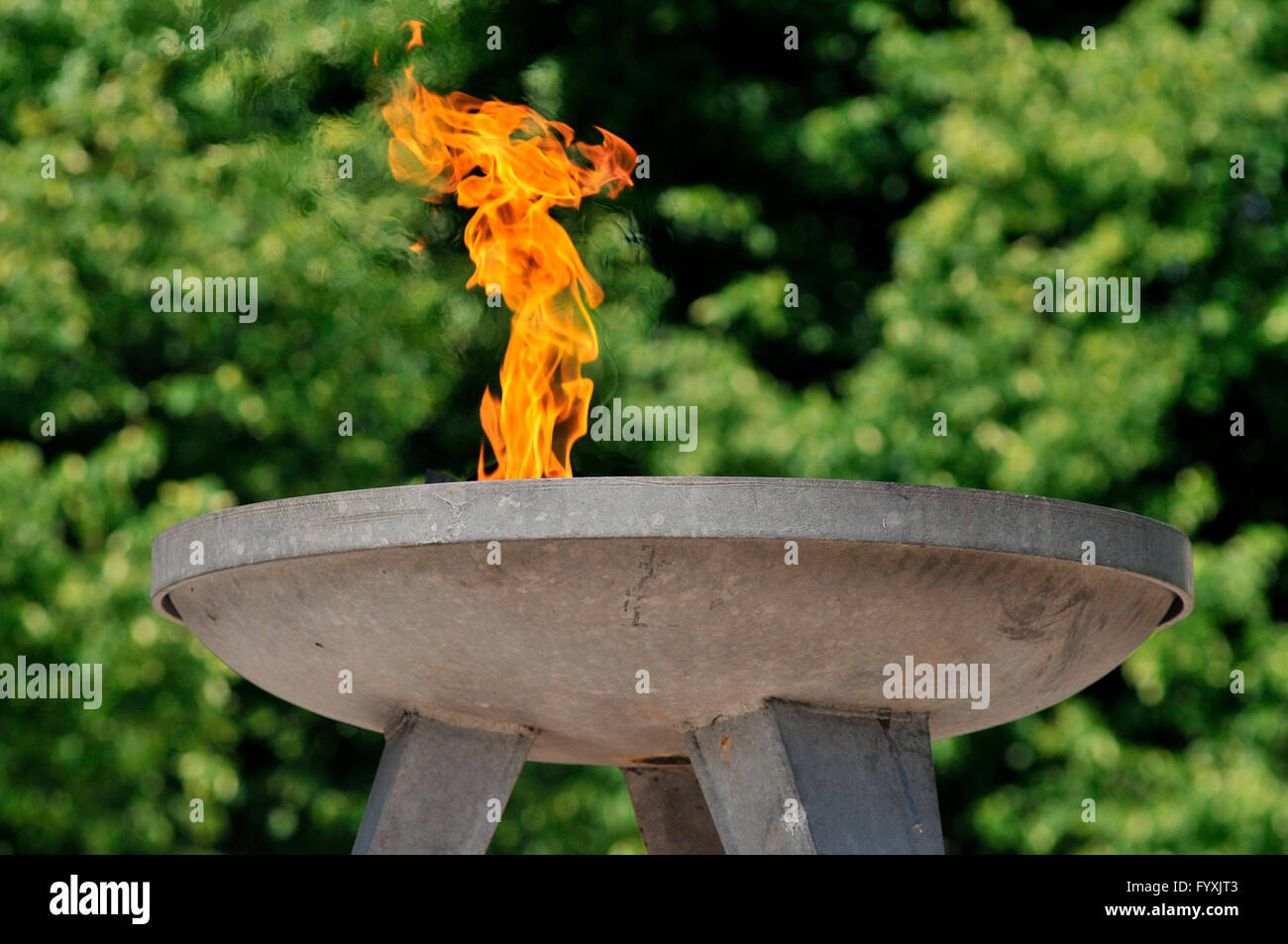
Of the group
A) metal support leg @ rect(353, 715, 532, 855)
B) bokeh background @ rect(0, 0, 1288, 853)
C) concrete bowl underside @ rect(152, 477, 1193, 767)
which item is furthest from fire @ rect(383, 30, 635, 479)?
bokeh background @ rect(0, 0, 1288, 853)

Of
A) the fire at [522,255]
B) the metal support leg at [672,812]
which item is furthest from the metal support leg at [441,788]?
the metal support leg at [672,812]

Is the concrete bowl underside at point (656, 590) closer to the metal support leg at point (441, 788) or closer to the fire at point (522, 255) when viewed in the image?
the metal support leg at point (441, 788)

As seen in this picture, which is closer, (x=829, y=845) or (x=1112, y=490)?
(x=829, y=845)

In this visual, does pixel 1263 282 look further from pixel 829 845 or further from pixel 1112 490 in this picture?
pixel 829 845

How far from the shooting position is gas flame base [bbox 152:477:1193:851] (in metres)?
3.17

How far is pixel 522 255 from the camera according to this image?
451 cm

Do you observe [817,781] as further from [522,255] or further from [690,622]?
[522,255]

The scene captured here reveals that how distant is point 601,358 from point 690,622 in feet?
18.2

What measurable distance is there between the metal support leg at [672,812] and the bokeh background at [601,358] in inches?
120

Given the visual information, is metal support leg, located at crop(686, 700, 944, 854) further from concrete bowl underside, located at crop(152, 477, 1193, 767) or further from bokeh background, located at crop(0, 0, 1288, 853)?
bokeh background, located at crop(0, 0, 1288, 853)

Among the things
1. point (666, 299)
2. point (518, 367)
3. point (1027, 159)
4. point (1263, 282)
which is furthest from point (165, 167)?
point (1263, 282)

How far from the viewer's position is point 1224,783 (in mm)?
7621

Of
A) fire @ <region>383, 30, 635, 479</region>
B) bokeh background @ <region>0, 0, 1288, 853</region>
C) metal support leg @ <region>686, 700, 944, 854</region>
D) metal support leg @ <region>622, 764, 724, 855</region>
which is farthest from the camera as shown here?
bokeh background @ <region>0, 0, 1288, 853</region>

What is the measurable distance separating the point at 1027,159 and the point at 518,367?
4852mm
